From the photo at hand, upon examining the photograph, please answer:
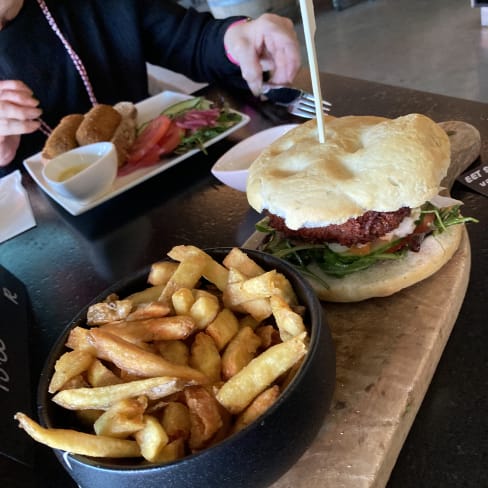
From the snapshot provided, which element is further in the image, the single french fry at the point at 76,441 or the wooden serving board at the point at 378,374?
the wooden serving board at the point at 378,374

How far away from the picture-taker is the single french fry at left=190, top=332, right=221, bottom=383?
34.2 inches

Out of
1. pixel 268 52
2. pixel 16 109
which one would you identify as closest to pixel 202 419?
pixel 16 109

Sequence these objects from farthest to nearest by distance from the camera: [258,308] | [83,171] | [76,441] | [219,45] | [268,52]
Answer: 1. [219,45]
2. [268,52]
3. [83,171]
4. [258,308]
5. [76,441]

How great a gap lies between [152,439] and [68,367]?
0.20 m

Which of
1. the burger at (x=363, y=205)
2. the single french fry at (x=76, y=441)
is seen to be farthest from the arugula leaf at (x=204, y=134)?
the single french fry at (x=76, y=441)

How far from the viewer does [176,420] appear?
0.81 m

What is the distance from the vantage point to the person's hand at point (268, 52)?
2.10 m

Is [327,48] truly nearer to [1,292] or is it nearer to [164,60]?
[164,60]

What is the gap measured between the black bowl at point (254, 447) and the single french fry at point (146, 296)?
19 cm

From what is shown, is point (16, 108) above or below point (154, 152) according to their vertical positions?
above

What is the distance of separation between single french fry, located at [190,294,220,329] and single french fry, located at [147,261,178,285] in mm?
156

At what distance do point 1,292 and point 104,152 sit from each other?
2.21 ft

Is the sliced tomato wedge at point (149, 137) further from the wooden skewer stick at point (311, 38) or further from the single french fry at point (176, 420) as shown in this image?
the single french fry at point (176, 420)

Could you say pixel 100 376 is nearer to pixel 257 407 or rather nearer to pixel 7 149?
pixel 257 407
